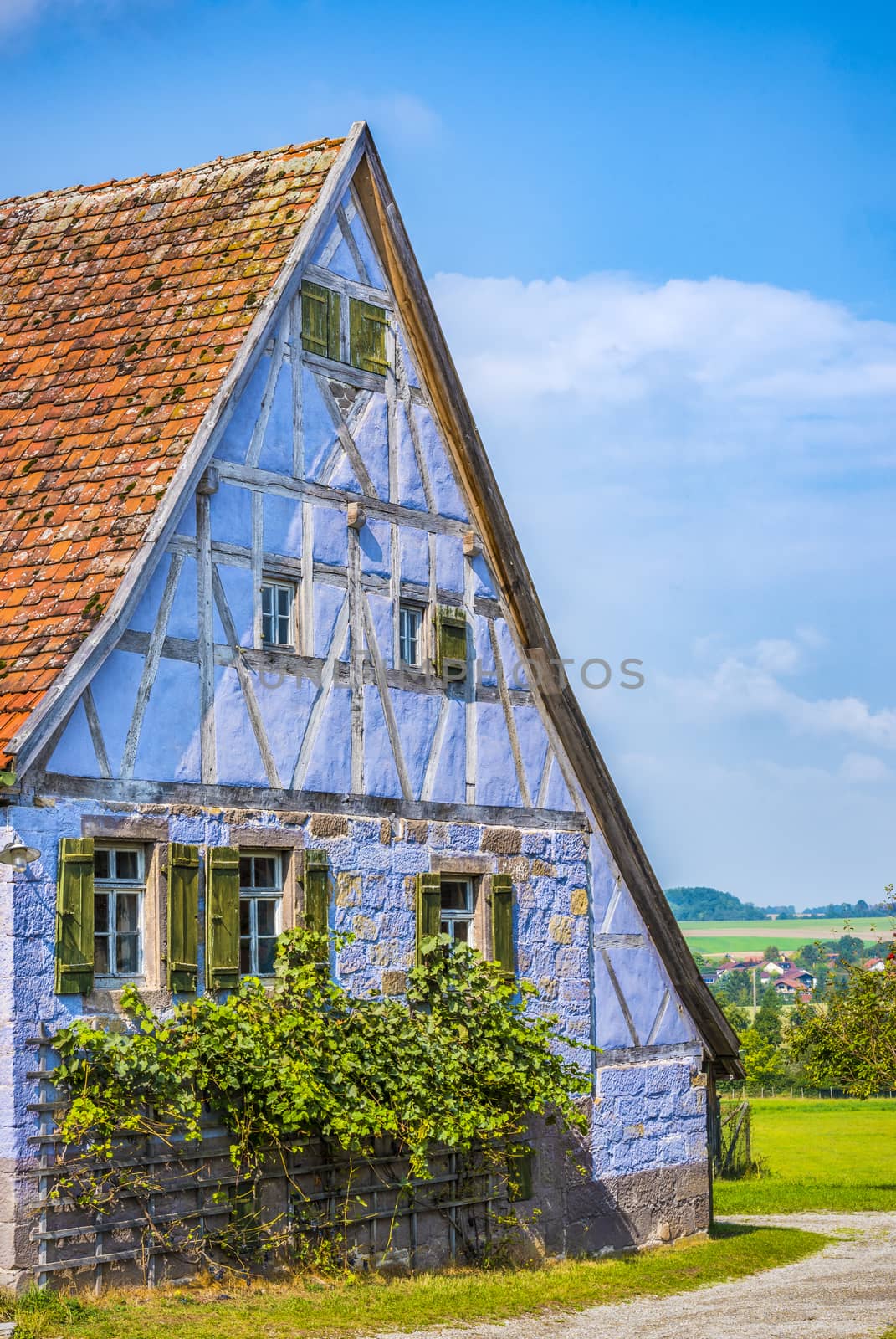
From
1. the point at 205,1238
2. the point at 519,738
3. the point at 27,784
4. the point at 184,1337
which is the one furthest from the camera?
the point at 519,738

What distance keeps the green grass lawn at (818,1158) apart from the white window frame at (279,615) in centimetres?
1274

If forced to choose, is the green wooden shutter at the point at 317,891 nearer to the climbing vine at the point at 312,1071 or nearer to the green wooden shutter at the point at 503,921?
the climbing vine at the point at 312,1071

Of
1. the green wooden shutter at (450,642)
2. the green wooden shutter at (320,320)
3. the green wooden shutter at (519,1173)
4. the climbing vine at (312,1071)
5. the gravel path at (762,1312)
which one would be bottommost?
the gravel path at (762,1312)

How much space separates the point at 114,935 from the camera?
40.1 feet

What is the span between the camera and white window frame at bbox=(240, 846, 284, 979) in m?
13.4

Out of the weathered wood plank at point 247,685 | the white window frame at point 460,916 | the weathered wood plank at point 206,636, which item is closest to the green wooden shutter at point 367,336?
the weathered wood plank at point 206,636

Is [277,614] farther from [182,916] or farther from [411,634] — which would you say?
[182,916]

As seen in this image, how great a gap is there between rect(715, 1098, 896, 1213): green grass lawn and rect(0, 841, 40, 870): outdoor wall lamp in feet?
47.9

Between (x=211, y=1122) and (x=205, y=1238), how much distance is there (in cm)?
80

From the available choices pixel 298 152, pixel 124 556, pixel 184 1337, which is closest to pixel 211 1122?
pixel 184 1337

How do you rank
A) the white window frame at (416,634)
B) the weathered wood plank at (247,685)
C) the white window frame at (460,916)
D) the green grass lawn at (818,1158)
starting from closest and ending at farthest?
the weathered wood plank at (247,685)
the white window frame at (416,634)
the white window frame at (460,916)
the green grass lawn at (818,1158)

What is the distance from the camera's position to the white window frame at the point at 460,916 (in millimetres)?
15445

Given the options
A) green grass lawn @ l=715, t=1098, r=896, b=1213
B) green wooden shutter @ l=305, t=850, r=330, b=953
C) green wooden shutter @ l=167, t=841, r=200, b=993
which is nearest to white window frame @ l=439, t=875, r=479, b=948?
green wooden shutter @ l=305, t=850, r=330, b=953

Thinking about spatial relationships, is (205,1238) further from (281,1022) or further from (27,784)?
(27,784)
